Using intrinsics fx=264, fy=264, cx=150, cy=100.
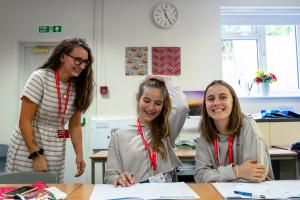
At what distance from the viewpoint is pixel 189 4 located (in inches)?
147

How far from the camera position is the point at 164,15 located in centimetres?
368

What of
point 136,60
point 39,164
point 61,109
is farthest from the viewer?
point 136,60

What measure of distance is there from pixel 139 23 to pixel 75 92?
223 centimetres

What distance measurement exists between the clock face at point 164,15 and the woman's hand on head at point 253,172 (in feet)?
8.97

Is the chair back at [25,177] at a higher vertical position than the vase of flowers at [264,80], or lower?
lower

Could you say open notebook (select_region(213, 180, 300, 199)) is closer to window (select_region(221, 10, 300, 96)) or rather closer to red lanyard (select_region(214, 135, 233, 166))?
red lanyard (select_region(214, 135, 233, 166))

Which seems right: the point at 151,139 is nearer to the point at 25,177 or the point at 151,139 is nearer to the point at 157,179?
the point at 157,179

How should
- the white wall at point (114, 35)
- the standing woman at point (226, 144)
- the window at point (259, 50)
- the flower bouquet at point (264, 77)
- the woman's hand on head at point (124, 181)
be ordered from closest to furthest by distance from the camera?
the woman's hand on head at point (124, 181) → the standing woman at point (226, 144) → the white wall at point (114, 35) → the flower bouquet at point (264, 77) → the window at point (259, 50)

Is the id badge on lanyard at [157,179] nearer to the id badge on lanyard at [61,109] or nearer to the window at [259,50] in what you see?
the id badge on lanyard at [61,109]

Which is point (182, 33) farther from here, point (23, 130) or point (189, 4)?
point (23, 130)

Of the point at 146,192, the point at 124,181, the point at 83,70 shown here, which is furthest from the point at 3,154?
the point at 146,192

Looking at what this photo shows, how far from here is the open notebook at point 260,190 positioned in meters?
1.03

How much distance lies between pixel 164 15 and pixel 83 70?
2.26 metres

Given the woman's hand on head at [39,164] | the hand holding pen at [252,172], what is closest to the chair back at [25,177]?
the woman's hand on head at [39,164]
